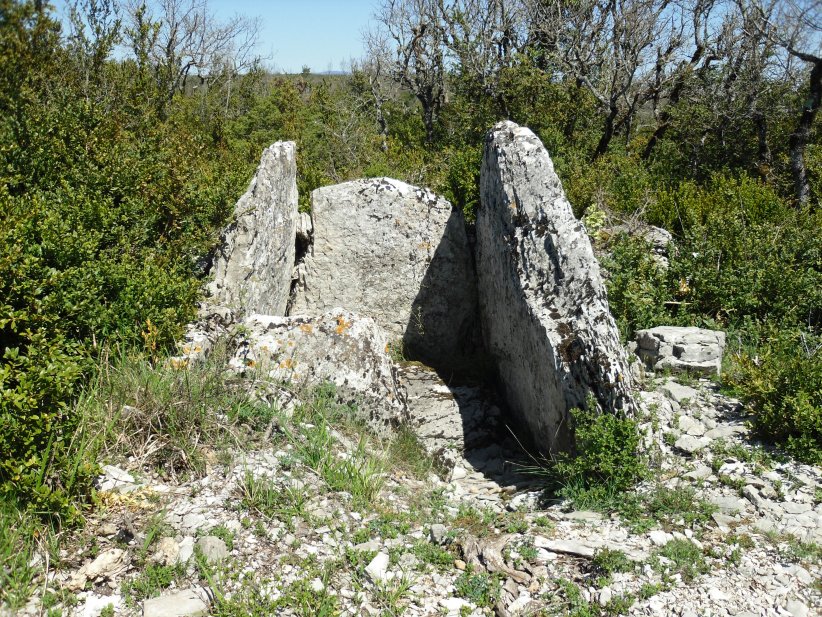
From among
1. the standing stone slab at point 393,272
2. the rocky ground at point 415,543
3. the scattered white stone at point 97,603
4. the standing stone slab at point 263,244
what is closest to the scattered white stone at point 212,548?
the rocky ground at point 415,543

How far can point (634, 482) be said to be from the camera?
486 centimetres

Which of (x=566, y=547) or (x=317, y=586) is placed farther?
(x=566, y=547)

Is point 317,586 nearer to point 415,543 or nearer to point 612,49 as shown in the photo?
point 415,543

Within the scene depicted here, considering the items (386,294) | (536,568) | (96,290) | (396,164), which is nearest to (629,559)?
(536,568)

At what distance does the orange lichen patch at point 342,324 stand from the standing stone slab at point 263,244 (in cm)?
123

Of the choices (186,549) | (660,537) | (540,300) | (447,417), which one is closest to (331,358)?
(447,417)

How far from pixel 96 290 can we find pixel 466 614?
3.72 m

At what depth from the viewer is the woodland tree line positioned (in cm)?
461

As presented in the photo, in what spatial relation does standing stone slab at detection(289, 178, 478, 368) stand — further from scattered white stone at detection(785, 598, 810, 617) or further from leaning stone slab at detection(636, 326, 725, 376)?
scattered white stone at detection(785, 598, 810, 617)

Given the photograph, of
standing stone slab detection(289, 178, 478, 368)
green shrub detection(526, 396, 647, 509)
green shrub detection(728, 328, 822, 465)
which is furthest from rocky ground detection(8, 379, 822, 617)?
standing stone slab detection(289, 178, 478, 368)

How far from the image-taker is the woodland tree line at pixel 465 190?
182 inches

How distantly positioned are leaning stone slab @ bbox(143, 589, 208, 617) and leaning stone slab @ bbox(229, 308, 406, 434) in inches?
92.8

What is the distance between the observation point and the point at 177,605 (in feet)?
11.2

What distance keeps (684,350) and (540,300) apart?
168 centimetres
